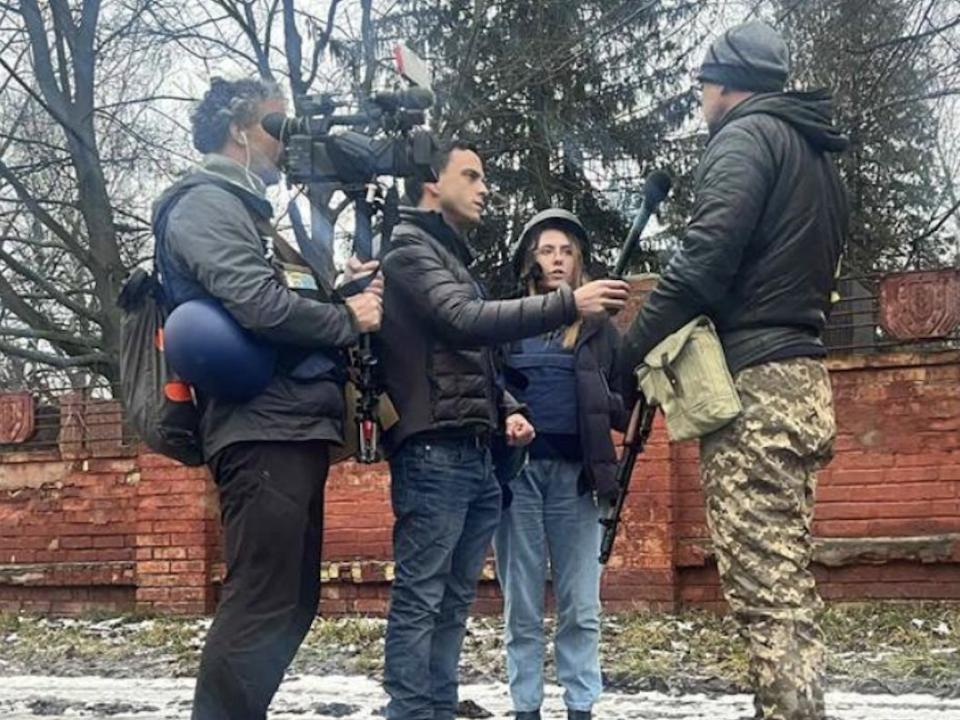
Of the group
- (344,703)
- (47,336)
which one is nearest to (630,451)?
(344,703)

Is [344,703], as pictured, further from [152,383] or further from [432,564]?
[152,383]

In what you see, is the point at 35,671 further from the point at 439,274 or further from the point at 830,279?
the point at 830,279

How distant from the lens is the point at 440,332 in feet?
12.0

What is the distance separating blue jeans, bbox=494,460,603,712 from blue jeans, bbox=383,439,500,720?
0.58 meters

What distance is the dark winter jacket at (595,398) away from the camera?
438cm

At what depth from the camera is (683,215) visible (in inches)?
551

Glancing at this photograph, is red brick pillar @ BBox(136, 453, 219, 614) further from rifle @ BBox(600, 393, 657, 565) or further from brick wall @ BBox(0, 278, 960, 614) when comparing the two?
rifle @ BBox(600, 393, 657, 565)

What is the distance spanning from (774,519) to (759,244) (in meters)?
0.74

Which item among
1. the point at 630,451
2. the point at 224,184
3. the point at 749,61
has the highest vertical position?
the point at 749,61

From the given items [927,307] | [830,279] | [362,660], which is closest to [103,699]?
[362,660]

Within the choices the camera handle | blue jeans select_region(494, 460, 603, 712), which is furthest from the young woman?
the camera handle

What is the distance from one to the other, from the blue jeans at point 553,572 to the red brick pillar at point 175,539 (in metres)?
5.10

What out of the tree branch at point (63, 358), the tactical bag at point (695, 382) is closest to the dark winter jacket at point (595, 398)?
the tactical bag at point (695, 382)

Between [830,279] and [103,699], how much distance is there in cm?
400
